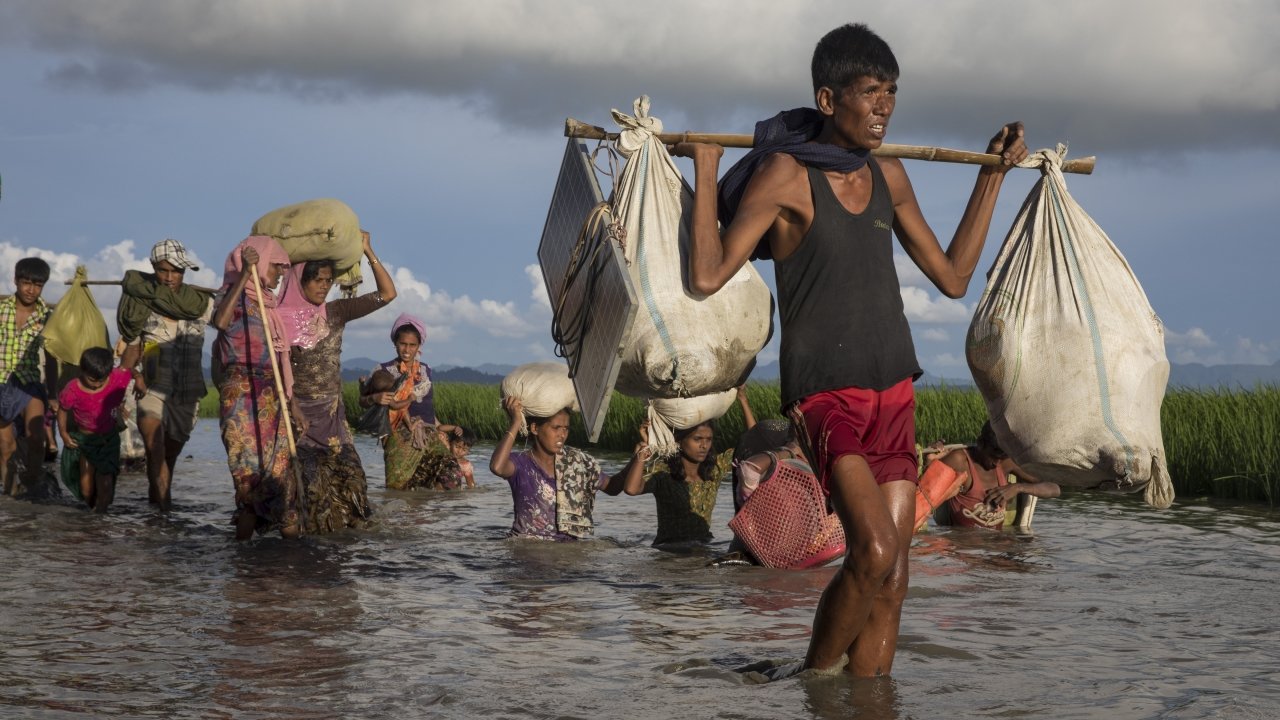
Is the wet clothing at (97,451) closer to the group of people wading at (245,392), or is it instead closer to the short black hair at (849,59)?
the group of people wading at (245,392)

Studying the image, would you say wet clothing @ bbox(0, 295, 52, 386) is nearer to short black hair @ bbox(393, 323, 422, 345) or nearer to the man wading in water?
short black hair @ bbox(393, 323, 422, 345)

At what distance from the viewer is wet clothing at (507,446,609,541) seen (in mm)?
7543

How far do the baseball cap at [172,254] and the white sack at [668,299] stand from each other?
644 centimetres

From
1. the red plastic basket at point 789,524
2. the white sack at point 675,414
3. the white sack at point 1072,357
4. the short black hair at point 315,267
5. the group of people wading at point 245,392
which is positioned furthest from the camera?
the short black hair at point 315,267

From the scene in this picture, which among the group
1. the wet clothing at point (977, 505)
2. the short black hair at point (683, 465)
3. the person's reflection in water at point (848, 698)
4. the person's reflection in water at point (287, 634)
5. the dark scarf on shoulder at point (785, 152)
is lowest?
the person's reflection in water at point (287, 634)

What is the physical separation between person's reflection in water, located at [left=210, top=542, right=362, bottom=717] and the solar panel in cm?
125

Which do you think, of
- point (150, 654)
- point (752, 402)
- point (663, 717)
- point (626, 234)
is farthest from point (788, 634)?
point (752, 402)

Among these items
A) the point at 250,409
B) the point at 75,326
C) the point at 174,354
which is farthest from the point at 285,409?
the point at 75,326

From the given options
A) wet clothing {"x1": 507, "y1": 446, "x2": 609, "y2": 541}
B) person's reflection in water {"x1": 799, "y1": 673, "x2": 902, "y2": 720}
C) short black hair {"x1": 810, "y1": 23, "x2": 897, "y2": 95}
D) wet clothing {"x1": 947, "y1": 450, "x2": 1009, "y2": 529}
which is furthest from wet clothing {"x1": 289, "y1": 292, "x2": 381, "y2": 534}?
short black hair {"x1": 810, "y1": 23, "x2": 897, "y2": 95}

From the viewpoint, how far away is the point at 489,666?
15.6 ft

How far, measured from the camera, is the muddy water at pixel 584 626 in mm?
4223

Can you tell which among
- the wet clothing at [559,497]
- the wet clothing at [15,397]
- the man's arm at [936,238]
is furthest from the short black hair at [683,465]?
the wet clothing at [15,397]

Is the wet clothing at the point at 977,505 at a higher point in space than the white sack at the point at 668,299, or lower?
lower

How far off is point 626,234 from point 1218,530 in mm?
6386
